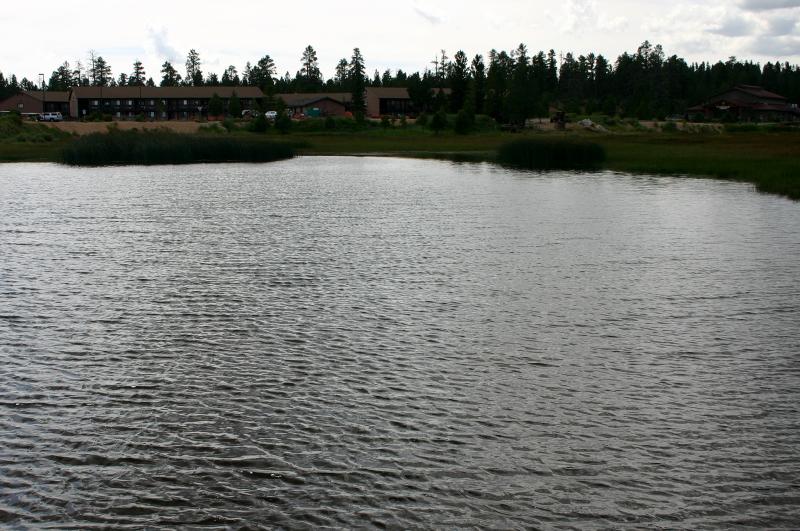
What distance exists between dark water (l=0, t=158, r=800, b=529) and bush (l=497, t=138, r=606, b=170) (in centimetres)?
4940

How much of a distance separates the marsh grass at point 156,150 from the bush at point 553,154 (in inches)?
1215

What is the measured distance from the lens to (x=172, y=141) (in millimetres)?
91438

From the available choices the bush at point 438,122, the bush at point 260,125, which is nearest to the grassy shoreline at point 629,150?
the bush at point 260,125

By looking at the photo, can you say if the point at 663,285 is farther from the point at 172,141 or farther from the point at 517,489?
the point at 172,141

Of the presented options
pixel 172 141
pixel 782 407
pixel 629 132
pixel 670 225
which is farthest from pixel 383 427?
pixel 629 132

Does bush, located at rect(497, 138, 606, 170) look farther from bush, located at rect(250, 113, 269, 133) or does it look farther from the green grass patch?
bush, located at rect(250, 113, 269, 133)

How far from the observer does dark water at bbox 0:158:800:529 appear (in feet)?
40.9

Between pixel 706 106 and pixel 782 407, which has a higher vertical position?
pixel 706 106

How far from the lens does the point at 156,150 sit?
89.0 metres

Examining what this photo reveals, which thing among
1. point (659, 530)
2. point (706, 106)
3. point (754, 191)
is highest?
point (706, 106)

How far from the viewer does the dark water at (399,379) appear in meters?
12.5

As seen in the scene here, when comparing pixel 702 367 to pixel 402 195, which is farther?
pixel 402 195

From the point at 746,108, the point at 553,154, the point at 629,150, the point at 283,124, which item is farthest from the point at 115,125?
the point at 746,108

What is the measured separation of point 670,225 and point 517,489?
A: 109 feet
